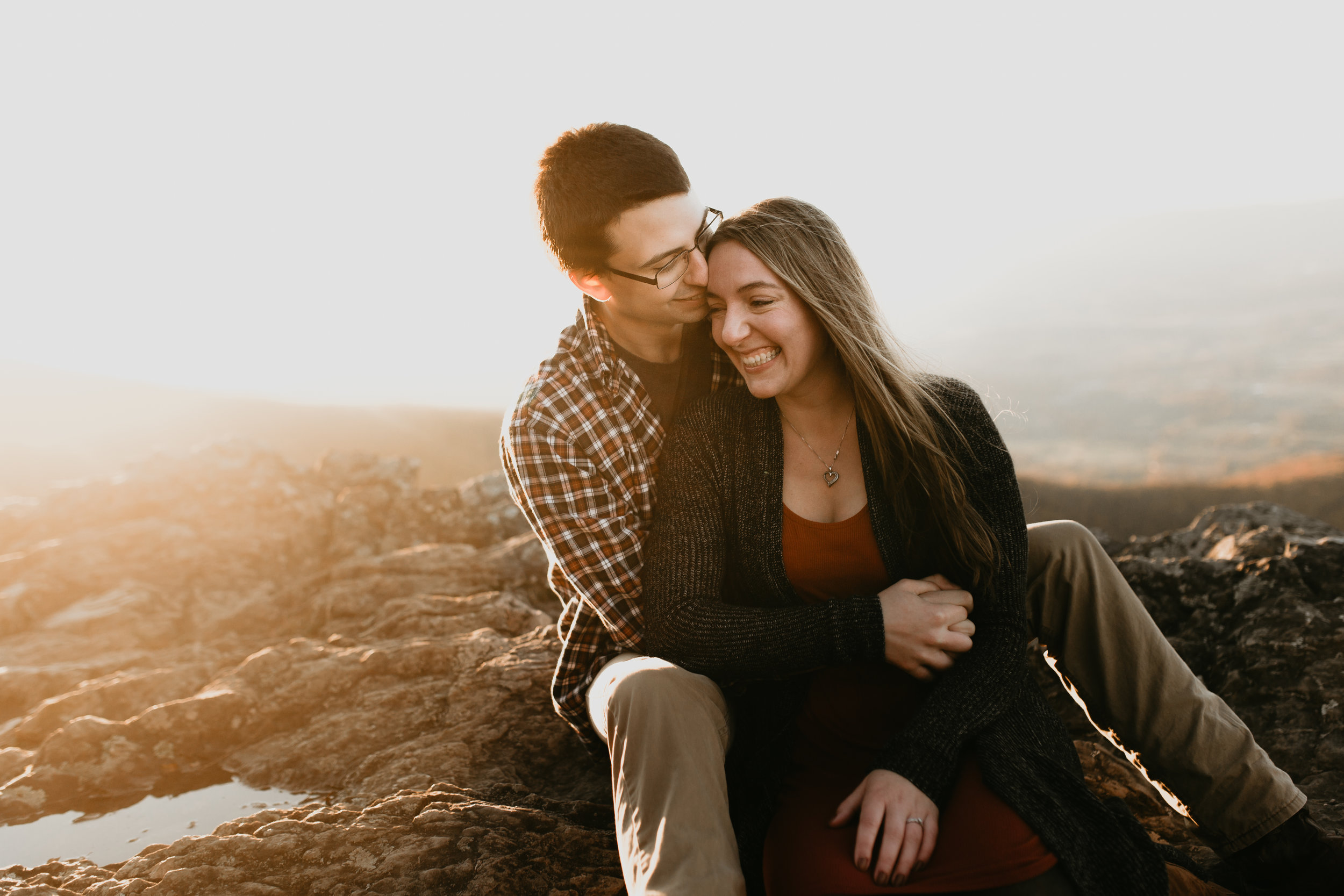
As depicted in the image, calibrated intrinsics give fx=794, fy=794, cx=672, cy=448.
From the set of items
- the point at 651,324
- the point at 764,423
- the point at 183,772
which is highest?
the point at 651,324

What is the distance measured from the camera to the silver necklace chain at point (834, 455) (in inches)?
100

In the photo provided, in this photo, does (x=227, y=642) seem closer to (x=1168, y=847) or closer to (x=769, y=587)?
(x=769, y=587)

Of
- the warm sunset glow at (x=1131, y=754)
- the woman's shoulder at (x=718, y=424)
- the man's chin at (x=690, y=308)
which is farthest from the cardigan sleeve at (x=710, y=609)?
the warm sunset glow at (x=1131, y=754)

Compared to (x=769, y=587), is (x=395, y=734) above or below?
below

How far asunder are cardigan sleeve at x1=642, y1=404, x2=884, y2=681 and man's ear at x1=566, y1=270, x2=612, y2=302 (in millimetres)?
614

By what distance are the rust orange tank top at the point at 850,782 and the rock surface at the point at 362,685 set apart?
2.18 feet

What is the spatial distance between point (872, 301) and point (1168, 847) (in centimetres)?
178

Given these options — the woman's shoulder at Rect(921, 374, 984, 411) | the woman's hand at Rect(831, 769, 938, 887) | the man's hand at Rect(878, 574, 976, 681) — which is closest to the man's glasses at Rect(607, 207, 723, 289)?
the woman's shoulder at Rect(921, 374, 984, 411)

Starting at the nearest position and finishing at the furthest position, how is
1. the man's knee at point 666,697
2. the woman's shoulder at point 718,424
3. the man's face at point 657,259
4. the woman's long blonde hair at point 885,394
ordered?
1. the man's knee at point 666,697
2. the woman's long blonde hair at point 885,394
3. the woman's shoulder at point 718,424
4. the man's face at point 657,259

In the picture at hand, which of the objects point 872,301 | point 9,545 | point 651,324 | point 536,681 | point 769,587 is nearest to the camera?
point 769,587

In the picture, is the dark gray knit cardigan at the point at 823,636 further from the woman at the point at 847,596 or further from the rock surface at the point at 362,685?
the rock surface at the point at 362,685

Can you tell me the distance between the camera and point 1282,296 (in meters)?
70.8

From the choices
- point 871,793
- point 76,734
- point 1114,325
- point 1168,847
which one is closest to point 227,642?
point 76,734

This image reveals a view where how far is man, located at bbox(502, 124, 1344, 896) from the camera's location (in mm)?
2051
